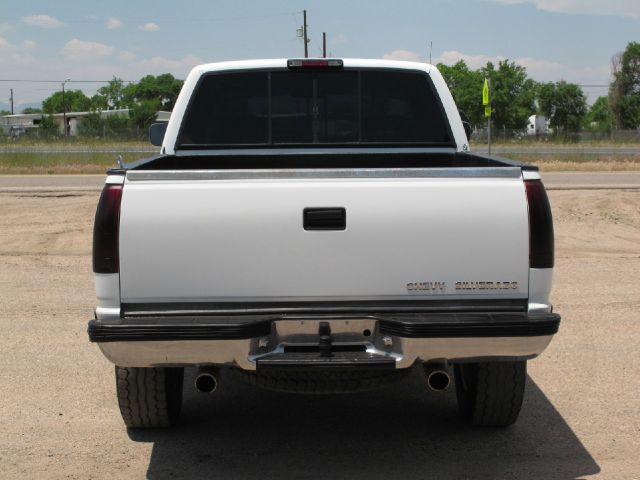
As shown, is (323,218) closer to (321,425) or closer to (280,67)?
(321,425)

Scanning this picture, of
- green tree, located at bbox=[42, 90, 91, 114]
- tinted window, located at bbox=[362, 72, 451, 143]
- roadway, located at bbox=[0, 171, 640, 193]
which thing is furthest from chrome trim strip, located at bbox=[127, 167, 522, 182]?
green tree, located at bbox=[42, 90, 91, 114]

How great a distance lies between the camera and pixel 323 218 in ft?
13.4

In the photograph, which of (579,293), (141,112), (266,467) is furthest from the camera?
(141,112)

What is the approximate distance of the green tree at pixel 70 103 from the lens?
16038 centimetres

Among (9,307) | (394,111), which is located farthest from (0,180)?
(394,111)

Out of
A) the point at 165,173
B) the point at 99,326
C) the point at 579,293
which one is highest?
the point at 165,173

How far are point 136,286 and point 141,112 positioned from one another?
106 meters

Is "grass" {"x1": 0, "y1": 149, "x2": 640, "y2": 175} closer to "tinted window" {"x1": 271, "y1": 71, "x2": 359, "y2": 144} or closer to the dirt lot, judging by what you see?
the dirt lot

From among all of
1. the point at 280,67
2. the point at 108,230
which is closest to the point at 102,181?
the point at 280,67

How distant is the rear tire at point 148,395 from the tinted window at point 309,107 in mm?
1793

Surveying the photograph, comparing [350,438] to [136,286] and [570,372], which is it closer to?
[136,286]

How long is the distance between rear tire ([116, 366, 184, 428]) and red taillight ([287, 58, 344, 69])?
86.7 inches

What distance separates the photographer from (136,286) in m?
4.09

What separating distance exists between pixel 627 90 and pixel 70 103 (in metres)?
109
